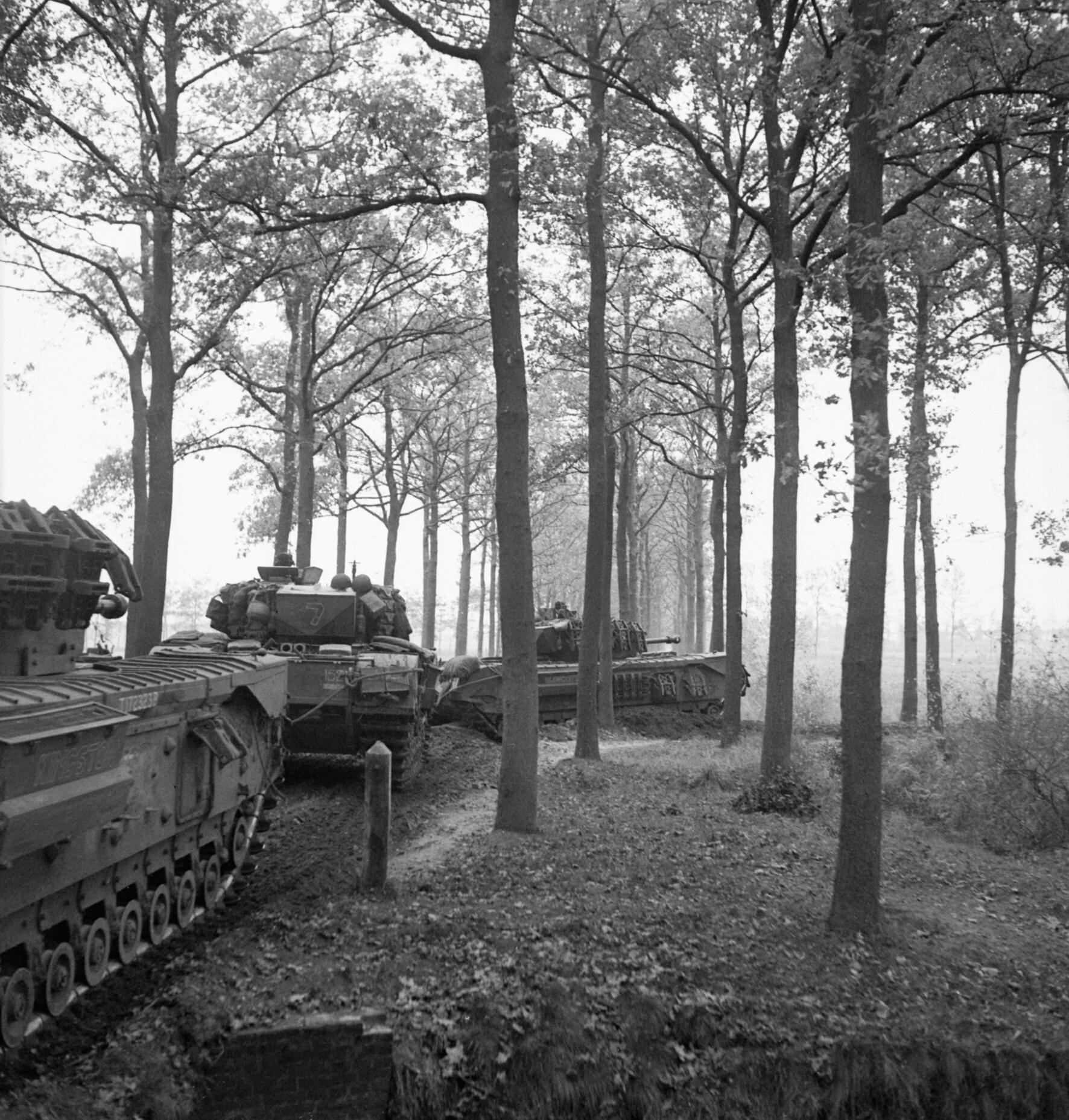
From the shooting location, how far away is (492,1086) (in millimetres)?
5605

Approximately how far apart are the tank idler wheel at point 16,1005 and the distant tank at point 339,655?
Result: 638 centimetres

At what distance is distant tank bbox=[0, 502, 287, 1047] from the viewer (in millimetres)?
5086

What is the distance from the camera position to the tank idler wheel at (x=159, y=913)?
273 inches

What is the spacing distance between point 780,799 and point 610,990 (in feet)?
19.1

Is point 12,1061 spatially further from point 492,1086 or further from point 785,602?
point 785,602

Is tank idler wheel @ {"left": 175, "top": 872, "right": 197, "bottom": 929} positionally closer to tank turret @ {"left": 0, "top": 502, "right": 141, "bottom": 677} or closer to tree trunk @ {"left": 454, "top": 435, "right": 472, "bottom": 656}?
tank turret @ {"left": 0, "top": 502, "right": 141, "bottom": 677}

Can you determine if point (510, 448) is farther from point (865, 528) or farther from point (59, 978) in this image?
point (59, 978)

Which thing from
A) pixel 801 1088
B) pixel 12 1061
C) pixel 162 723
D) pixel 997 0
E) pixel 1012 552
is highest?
pixel 997 0

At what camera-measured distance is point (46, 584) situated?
19.9 ft

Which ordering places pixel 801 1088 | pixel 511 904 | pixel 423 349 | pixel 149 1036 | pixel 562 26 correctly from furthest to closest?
1. pixel 423 349
2. pixel 562 26
3. pixel 511 904
4. pixel 801 1088
5. pixel 149 1036

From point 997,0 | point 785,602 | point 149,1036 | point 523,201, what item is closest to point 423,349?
point 523,201

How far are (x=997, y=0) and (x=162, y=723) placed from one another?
779 centimetres

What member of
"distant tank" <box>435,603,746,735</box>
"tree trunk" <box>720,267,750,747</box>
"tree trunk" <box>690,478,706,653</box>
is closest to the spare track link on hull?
"tree trunk" <box>720,267,750,747</box>

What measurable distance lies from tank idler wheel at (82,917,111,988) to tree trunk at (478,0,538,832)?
4.16 metres
